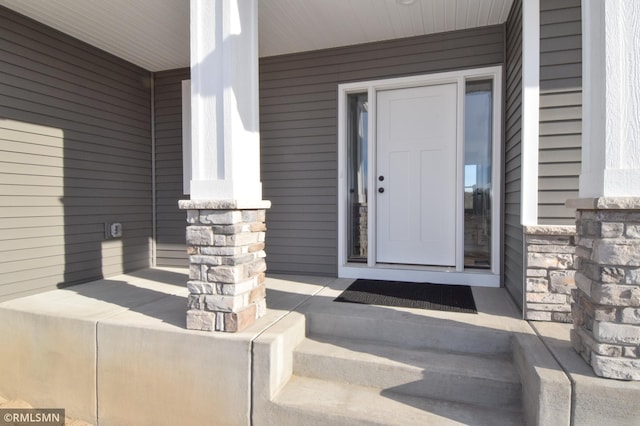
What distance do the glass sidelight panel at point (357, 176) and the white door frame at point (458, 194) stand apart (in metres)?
0.11

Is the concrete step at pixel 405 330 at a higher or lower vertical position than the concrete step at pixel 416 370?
higher

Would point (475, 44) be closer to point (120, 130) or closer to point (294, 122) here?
point (294, 122)

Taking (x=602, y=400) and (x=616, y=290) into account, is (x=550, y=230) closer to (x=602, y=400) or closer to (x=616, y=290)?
(x=616, y=290)

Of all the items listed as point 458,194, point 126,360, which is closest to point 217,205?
point 126,360

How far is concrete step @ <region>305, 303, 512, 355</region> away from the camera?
2109mm

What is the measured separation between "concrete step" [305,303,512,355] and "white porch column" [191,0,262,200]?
3.21 ft

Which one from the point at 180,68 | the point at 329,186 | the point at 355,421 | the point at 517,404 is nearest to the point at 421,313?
the point at 517,404

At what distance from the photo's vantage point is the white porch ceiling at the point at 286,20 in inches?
110

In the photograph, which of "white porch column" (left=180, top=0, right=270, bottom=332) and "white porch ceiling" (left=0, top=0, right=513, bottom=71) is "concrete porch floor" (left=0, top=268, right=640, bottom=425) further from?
"white porch ceiling" (left=0, top=0, right=513, bottom=71)

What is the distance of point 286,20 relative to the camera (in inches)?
119

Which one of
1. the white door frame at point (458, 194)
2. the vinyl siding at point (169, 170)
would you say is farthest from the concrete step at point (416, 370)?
the vinyl siding at point (169, 170)

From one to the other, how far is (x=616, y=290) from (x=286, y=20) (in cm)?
288

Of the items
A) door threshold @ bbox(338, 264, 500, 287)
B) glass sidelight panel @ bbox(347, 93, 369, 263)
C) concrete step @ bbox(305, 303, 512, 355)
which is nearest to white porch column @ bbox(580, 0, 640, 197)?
concrete step @ bbox(305, 303, 512, 355)

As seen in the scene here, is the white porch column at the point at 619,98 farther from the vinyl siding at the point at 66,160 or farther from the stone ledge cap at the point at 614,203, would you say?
the vinyl siding at the point at 66,160
